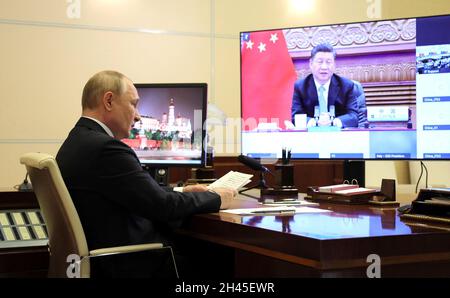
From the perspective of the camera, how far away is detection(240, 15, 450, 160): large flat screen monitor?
2.43m

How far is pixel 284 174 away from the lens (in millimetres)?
2602

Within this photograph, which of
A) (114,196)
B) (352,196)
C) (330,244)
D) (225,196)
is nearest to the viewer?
(330,244)

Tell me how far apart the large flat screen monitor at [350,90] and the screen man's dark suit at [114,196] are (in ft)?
2.88

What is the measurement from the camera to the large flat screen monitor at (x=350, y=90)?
2430 millimetres

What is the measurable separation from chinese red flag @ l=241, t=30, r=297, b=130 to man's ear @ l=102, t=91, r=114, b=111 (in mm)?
819

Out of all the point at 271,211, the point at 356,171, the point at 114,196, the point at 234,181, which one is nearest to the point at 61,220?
the point at 114,196

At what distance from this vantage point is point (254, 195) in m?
2.59

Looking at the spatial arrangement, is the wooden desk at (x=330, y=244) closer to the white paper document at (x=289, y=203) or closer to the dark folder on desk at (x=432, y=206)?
the dark folder on desk at (x=432, y=206)

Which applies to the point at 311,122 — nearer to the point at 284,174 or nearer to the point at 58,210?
the point at 284,174

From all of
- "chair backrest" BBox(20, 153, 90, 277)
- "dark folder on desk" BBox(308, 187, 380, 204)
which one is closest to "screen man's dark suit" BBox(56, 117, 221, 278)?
"chair backrest" BBox(20, 153, 90, 277)

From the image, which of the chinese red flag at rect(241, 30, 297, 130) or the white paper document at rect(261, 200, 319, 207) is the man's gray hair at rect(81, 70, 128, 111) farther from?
the chinese red flag at rect(241, 30, 297, 130)

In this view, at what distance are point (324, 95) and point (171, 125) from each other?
0.82 meters
